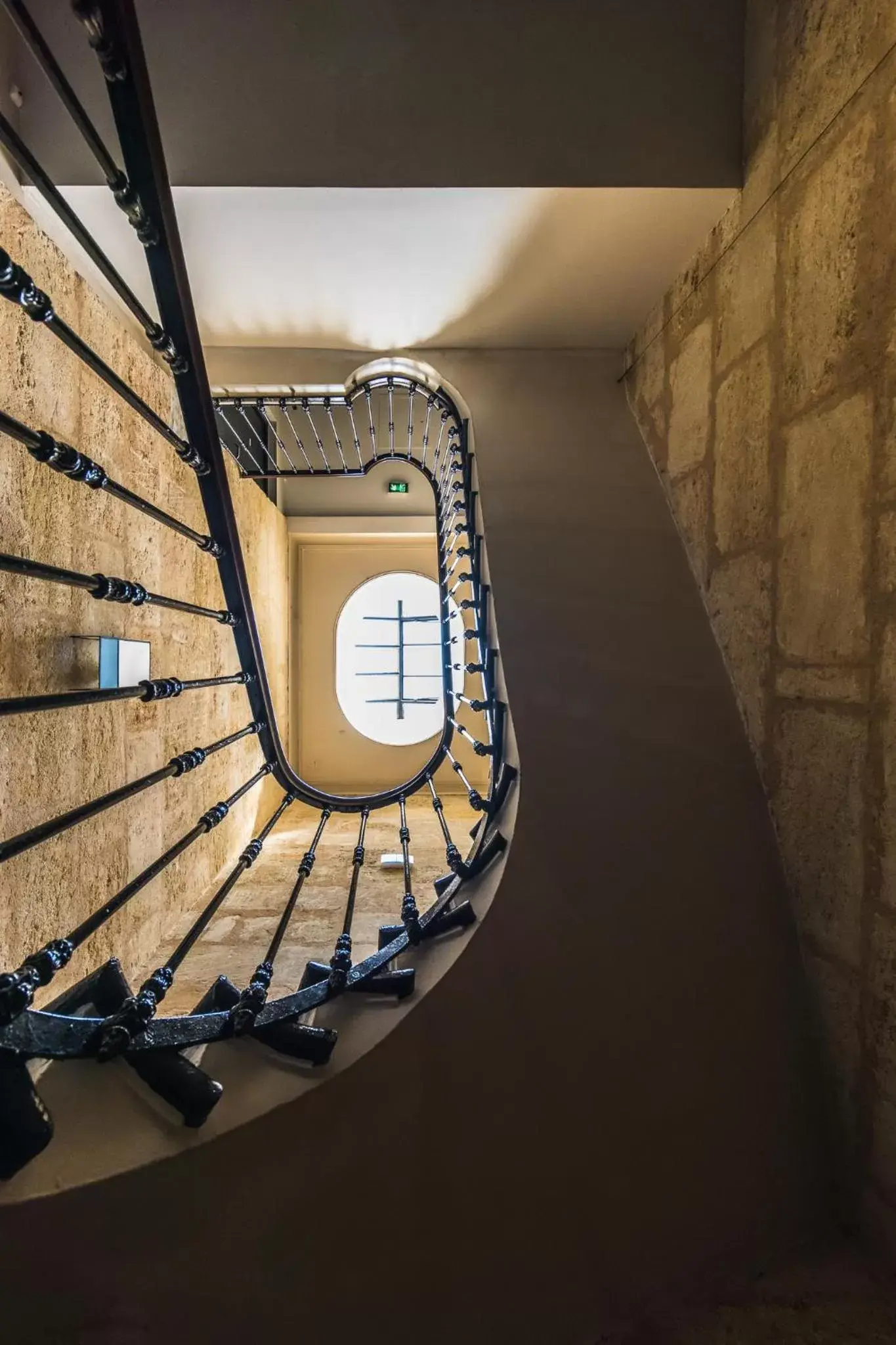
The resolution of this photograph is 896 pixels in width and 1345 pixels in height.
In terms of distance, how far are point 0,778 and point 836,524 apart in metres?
1.79

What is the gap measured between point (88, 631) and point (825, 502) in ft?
6.15

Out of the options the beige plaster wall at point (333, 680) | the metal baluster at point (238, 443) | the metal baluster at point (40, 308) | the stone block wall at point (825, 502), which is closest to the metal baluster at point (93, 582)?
the metal baluster at point (40, 308)

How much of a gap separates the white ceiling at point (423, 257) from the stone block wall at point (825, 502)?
0.30 meters

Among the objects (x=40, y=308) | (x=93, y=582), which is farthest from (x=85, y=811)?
(x=40, y=308)

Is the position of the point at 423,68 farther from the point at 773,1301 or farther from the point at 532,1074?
the point at 773,1301

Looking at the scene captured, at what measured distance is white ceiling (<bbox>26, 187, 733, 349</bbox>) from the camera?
149 centimetres

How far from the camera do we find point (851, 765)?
1.00m

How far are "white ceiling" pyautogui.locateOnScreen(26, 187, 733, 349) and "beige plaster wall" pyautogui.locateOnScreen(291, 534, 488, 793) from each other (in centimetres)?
317

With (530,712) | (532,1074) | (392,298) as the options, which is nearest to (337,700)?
(392,298)

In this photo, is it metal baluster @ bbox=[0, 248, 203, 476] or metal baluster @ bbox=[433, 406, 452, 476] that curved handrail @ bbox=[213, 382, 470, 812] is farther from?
metal baluster @ bbox=[0, 248, 203, 476]

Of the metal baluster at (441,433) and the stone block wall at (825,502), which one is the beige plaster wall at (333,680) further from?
the stone block wall at (825,502)

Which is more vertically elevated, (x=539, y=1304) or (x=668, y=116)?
(x=668, y=116)

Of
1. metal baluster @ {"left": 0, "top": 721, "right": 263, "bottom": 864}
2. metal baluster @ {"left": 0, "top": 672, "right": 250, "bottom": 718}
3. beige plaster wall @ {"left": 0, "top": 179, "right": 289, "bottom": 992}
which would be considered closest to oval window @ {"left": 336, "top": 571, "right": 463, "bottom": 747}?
beige plaster wall @ {"left": 0, "top": 179, "right": 289, "bottom": 992}

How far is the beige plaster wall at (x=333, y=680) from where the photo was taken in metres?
5.36
